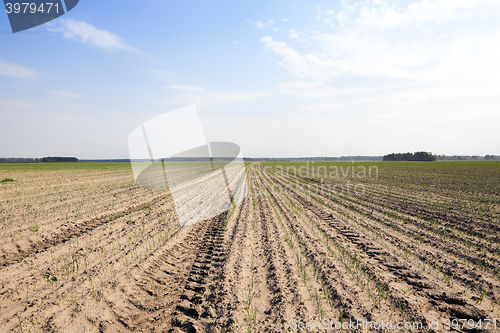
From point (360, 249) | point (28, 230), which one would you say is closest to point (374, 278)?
point (360, 249)

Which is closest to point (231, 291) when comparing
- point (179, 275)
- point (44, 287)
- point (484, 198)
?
point (179, 275)

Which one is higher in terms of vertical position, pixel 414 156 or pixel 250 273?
pixel 414 156

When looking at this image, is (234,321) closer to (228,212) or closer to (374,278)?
(374,278)

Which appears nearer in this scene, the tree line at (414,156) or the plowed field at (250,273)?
the plowed field at (250,273)

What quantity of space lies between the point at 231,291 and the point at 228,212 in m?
6.06

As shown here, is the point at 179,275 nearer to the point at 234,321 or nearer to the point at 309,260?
the point at 234,321

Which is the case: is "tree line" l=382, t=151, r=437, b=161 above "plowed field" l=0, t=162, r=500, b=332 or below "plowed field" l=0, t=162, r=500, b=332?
above

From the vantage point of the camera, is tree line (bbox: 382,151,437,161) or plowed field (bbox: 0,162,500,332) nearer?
plowed field (bbox: 0,162,500,332)

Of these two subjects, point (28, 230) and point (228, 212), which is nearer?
point (28, 230)

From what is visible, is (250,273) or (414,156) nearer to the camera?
(250,273)

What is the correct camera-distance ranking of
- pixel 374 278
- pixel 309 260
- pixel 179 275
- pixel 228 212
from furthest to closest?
pixel 228 212 < pixel 309 260 < pixel 179 275 < pixel 374 278

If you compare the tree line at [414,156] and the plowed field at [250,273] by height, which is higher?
the tree line at [414,156]

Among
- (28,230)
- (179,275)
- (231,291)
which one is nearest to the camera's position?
(231,291)

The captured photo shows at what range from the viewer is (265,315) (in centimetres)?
349
